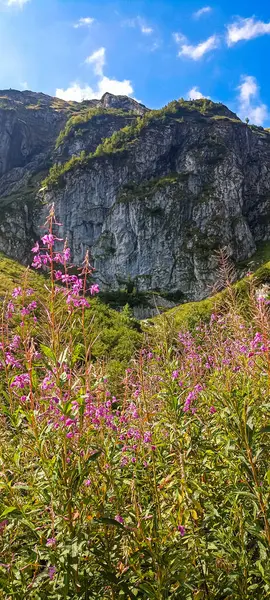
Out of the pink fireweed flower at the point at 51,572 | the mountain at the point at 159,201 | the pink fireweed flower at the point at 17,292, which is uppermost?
the mountain at the point at 159,201

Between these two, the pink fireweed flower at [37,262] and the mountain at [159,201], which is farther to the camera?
the mountain at [159,201]

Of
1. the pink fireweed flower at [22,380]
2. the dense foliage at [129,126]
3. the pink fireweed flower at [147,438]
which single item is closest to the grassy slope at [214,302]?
the pink fireweed flower at [147,438]

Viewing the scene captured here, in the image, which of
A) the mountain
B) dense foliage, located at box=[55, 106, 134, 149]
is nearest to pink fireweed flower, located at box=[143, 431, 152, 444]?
the mountain

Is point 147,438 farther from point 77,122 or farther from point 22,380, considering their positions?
point 77,122

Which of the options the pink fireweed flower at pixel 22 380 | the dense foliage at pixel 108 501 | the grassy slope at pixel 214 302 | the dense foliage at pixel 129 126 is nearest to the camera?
the dense foliage at pixel 108 501

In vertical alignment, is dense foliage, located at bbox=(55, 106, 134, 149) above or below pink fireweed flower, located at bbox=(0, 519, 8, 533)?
above

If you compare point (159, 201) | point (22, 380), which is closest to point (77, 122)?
point (159, 201)

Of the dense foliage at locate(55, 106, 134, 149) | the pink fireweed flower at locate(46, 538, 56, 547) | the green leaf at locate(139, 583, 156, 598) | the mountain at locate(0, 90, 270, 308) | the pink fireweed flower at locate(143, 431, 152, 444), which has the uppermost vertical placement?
the dense foliage at locate(55, 106, 134, 149)

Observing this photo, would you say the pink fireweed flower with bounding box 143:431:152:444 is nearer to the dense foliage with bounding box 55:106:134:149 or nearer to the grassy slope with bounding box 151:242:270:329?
the grassy slope with bounding box 151:242:270:329

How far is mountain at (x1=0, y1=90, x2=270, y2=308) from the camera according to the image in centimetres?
9719

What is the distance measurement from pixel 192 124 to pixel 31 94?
11798 cm

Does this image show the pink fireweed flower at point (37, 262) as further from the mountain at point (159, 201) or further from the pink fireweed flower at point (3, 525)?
the mountain at point (159, 201)

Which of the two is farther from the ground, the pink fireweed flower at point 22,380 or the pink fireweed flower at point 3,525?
the pink fireweed flower at point 22,380

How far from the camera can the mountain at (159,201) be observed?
97188 millimetres
